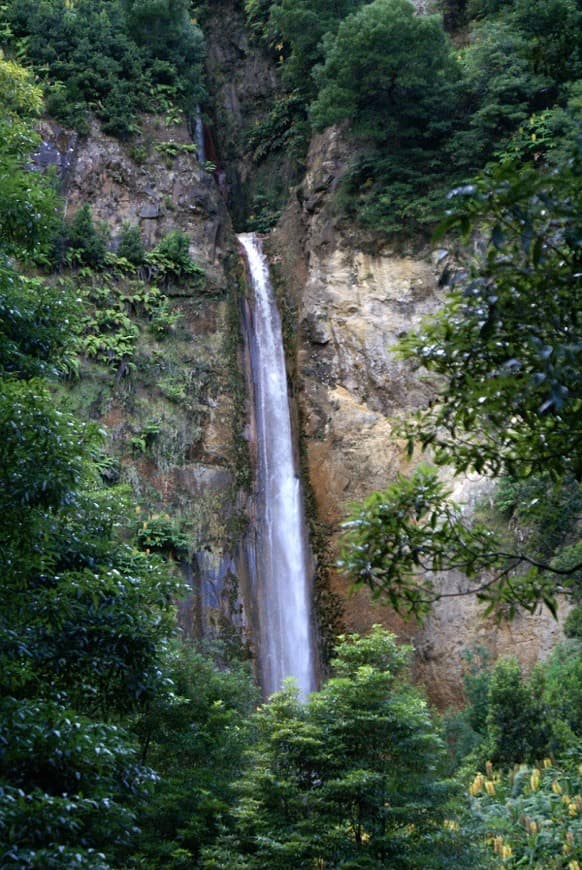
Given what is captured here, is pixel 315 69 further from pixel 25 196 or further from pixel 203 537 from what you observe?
pixel 25 196

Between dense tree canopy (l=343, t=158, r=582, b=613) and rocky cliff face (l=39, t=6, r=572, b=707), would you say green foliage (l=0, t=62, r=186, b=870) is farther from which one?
rocky cliff face (l=39, t=6, r=572, b=707)

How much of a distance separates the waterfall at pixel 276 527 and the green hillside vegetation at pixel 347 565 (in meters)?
1.43

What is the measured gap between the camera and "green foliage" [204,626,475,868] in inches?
425

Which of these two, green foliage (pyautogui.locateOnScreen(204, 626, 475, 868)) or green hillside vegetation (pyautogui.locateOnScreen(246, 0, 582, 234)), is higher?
green hillside vegetation (pyautogui.locateOnScreen(246, 0, 582, 234))

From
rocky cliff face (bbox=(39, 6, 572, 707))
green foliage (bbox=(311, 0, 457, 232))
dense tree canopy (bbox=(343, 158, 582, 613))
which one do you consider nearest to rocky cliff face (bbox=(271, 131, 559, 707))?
rocky cliff face (bbox=(39, 6, 572, 707))

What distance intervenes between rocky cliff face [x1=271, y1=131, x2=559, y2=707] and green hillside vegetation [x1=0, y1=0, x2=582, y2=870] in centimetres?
116

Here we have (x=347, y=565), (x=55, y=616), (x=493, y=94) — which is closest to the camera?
(x=347, y=565)

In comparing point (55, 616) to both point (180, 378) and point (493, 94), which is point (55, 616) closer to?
point (180, 378)

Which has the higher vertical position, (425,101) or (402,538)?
(425,101)

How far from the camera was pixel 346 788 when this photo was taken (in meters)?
11.0

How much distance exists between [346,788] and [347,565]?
5672 mm

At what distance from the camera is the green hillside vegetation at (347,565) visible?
5910mm

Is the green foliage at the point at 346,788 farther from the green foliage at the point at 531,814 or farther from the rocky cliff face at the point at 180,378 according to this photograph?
the rocky cliff face at the point at 180,378

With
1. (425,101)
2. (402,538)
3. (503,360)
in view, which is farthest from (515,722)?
(425,101)
